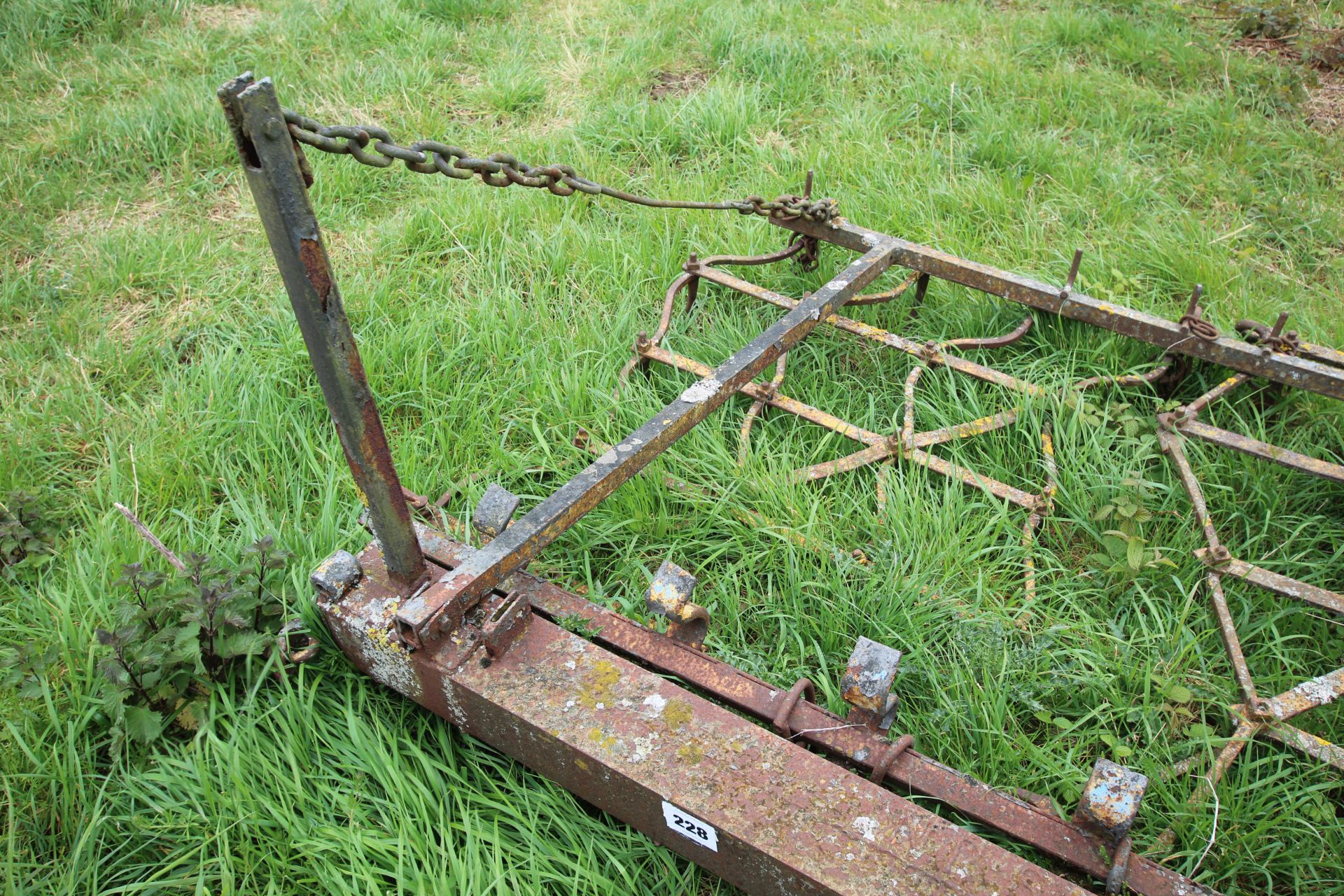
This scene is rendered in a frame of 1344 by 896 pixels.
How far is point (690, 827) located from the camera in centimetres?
187

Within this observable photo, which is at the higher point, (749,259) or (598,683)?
(749,259)

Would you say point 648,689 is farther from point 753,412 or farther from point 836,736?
point 753,412

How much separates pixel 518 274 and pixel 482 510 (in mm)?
1965

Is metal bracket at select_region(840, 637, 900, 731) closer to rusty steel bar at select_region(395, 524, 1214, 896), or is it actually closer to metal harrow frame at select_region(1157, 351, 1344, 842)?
rusty steel bar at select_region(395, 524, 1214, 896)

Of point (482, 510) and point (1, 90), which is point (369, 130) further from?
point (1, 90)

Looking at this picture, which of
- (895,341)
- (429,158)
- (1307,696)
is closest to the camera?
(429,158)

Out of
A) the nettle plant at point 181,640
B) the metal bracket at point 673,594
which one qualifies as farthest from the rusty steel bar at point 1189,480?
the nettle plant at point 181,640

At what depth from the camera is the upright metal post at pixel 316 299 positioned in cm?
156

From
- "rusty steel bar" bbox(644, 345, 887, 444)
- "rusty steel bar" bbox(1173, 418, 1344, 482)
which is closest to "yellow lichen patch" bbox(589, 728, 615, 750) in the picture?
"rusty steel bar" bbox(644, 345, 887, 444)

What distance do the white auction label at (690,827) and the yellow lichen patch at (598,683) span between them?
28cm

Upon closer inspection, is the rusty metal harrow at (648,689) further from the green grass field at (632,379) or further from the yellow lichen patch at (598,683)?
the green grass field at (632,379)

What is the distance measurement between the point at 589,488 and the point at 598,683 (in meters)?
0.48

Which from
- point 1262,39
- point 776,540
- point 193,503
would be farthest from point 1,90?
point 1262,39

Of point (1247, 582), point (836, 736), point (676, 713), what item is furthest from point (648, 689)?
point (1247, 582)
